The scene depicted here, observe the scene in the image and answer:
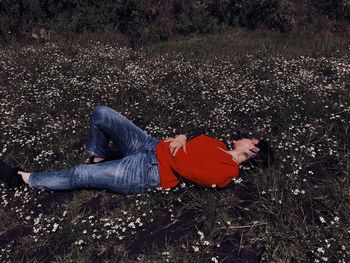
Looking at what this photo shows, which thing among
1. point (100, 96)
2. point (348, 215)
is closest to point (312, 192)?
point (348, 215)


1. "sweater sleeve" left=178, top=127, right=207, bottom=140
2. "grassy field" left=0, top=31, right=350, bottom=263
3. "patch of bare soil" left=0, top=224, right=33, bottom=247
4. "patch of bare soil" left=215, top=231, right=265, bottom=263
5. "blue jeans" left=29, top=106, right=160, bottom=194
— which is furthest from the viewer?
"sweater sleeve" left=178, top=127, right=207, bottom=140

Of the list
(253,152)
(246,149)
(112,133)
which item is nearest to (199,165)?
(246,149)

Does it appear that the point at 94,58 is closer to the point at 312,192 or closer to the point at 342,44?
the point at 342,44

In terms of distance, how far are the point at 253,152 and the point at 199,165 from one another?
1.10 meters

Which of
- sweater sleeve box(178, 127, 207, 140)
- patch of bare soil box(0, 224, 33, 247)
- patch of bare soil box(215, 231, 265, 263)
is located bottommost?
patch of bare soil box(0, 224, 33, 247)

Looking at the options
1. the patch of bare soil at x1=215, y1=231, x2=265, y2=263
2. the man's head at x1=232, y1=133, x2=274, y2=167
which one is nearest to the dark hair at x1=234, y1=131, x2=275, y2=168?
the man's head at x1=232, y1=133, x2=274, y2=167

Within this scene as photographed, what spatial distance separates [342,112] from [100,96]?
5822 mm

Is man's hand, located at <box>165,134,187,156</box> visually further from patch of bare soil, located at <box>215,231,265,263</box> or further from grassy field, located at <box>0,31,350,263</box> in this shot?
patch of bare soil, located at <box>215,231,265,263</box>

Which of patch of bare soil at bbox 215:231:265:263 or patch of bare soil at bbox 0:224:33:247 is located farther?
patch of bare soil at bbox 0:224:33:247

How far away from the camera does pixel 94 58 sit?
12641 millimetres

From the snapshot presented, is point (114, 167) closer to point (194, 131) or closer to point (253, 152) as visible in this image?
point (253, 152)

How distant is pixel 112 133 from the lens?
680 centimetres

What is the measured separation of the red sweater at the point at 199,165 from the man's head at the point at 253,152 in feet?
1.09

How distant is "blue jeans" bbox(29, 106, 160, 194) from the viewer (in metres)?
6.32
